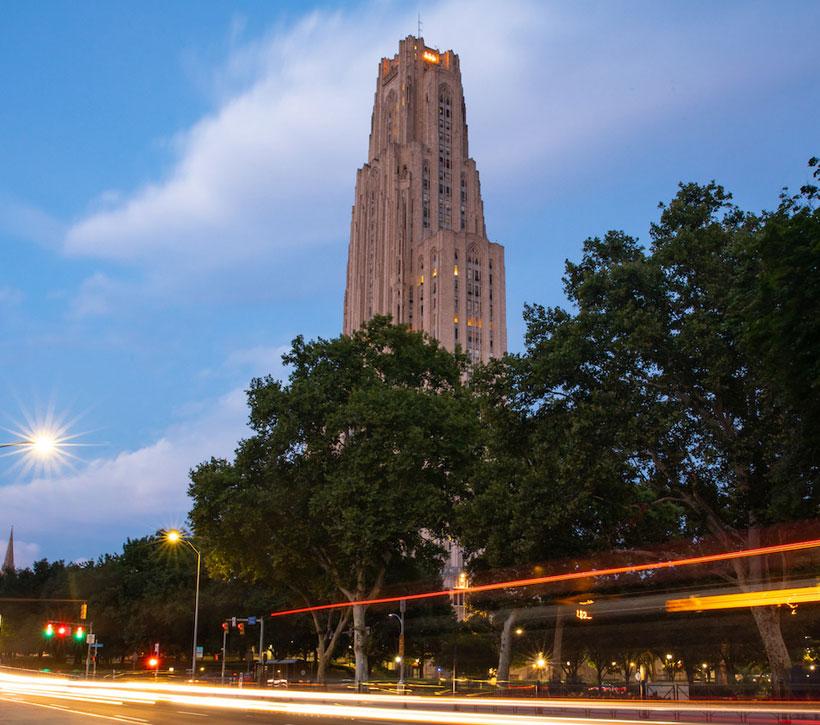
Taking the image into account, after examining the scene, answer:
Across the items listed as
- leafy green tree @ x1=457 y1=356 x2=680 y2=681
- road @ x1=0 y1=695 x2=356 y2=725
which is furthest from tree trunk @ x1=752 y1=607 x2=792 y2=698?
road @ x1=0 y1=695 x2=356 y2=725

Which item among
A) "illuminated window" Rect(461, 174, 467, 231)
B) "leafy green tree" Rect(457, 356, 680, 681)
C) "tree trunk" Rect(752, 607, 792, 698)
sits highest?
"illuminated window" Rect(461, 174, 467, 231)

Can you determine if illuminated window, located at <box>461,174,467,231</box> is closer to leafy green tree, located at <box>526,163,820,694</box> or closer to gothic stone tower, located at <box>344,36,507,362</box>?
gothic stone tower, located at <box>344,36,507,362</box>

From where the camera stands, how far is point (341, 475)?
48.6 m

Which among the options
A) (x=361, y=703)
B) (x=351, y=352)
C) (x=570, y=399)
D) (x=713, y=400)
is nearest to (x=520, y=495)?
(x=570, y=399)

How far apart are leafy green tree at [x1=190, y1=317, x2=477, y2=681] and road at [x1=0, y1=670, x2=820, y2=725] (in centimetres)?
1208

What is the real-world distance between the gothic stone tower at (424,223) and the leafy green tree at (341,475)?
96.2 metres

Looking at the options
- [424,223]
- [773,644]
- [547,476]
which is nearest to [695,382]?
[547,476]

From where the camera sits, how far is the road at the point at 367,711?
896 inches

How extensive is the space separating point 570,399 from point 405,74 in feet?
500

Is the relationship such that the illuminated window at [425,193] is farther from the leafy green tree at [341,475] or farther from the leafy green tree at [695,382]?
the leafy green tree at [695,382]

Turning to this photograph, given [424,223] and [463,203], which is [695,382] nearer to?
[424,223]

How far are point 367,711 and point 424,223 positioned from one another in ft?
471

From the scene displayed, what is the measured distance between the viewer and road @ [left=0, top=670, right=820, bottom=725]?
22.8 m

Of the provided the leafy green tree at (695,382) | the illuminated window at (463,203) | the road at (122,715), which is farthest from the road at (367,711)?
the illuminated window at (463,203)
